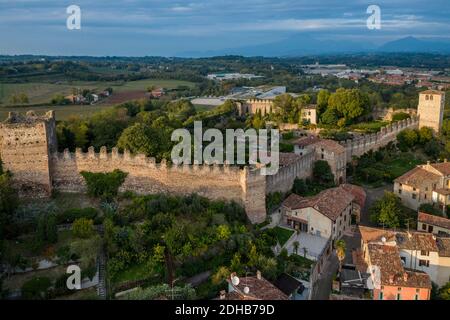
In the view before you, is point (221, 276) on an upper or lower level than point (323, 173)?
lower

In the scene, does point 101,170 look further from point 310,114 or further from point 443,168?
point 310,114

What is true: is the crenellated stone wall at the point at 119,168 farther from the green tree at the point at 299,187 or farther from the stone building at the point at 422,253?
the stone building at the point at 422,253

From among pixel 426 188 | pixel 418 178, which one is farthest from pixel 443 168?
pixel 426 188

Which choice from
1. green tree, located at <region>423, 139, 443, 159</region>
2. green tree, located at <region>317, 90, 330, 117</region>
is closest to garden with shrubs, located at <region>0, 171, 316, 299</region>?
green tree, located at <region>423, 139, 443, 159</region>

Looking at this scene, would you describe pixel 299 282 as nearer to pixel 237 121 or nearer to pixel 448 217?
pixel 448 217

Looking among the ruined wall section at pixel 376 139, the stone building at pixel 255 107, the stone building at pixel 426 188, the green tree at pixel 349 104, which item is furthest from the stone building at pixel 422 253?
the stone building at pixel 255 107

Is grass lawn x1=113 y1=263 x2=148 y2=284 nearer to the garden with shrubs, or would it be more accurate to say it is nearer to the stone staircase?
the garden with shrubs
